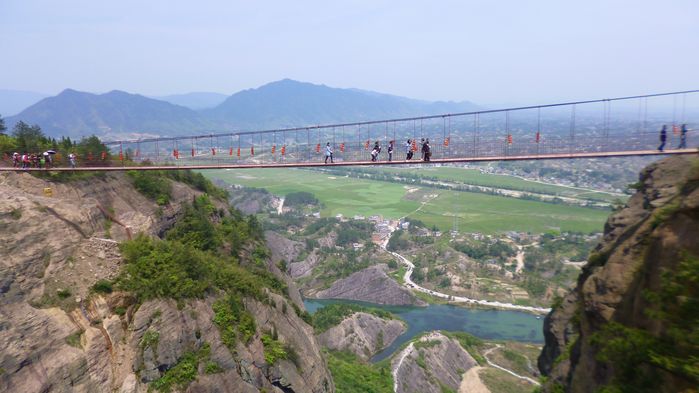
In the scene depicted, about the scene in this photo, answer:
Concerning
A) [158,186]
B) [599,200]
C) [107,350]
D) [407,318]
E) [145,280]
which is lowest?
[407,318]

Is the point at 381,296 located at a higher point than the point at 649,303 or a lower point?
lower

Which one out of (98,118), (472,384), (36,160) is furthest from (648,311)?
(98,118)

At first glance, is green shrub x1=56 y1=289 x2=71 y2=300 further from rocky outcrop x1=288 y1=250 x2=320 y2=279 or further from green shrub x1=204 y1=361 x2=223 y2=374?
rocky outcrop x1=288 y1=250 x2=320 y2=279

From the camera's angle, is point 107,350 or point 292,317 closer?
point 107,350

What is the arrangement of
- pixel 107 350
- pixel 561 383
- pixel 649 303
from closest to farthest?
1. pixel 649 303
2. pixel 107 350
3. pixel 561 383

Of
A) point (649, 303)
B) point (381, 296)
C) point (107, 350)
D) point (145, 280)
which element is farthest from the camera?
point (381, 296)

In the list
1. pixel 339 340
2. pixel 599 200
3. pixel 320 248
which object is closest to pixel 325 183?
pixel 320 248

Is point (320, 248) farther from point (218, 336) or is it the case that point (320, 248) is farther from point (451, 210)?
point (218, 336)

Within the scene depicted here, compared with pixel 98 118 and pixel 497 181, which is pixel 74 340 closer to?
pixel 497 181
